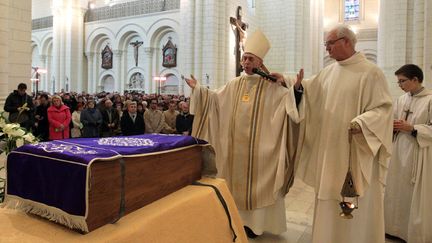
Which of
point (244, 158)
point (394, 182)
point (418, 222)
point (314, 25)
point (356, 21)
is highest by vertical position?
point (356, 21)

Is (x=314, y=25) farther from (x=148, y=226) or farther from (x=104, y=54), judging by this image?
(x=148, y=226)

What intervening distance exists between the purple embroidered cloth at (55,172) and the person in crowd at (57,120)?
6.34 meters

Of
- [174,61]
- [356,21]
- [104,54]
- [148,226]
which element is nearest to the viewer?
[148,226]

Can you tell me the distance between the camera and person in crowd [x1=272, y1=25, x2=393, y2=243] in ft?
9.15

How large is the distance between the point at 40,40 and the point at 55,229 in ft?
92.6

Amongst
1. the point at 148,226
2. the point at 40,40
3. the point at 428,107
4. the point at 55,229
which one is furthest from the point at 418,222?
the point at 40,40

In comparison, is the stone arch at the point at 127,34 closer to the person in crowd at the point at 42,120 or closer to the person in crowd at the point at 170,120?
the person in crowd at the point at 42,120

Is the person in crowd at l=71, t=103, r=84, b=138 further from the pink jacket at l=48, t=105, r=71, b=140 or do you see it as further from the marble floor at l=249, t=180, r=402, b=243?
the marble floor at l=249, t=180, r=402, b=243

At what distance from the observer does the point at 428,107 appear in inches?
139

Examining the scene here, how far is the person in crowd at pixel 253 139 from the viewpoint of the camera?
3359 mm

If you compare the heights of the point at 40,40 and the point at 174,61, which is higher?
the point at 40,40

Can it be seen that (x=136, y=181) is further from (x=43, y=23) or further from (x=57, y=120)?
(x=43, y=23)

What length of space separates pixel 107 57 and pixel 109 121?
16.0m

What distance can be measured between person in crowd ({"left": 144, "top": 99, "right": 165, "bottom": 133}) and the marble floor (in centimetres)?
332
